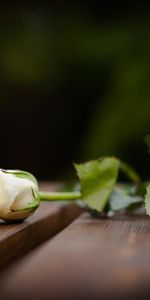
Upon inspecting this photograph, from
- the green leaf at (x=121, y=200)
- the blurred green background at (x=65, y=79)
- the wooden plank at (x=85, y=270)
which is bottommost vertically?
the blurred green background at (x=65, y=79)

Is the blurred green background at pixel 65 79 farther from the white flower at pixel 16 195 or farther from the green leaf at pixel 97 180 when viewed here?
the white flower at pixel 16 195

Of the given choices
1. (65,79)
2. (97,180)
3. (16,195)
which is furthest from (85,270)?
(65,79)

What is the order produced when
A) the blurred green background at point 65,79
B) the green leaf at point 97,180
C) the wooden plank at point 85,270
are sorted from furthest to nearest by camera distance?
the blurred green background at point 65,79, the green leaf at point 97,180, the wooden plank at point 85,270

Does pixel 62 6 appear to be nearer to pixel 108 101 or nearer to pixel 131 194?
pixel 108 101

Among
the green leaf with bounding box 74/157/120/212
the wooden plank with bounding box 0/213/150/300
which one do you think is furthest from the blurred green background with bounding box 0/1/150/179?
the wooden plank with bounding box 0/213/150/300

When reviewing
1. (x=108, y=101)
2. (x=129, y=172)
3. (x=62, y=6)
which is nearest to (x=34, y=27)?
(x=62, y=6)

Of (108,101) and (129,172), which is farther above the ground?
Result: (129,172)

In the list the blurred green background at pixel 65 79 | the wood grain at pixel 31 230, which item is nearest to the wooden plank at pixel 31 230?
the wood grain at pixel 31 230
